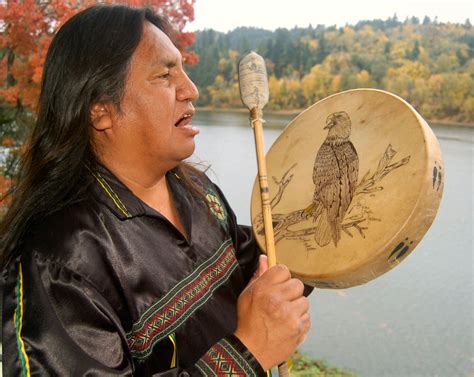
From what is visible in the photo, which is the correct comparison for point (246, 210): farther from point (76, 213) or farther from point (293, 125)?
point (76, 213)

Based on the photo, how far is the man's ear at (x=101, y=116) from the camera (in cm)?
119

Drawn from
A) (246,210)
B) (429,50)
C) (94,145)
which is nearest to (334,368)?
(246,210)

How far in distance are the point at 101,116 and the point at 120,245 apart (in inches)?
13.6

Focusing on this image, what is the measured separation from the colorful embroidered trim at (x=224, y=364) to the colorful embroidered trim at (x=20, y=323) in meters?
0.34

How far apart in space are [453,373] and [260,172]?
4.47 meters

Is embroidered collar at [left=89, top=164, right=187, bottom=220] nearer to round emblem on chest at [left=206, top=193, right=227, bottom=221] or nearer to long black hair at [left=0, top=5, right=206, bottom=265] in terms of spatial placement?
long black hair at [left=0, top=5, right=206, bottom=265]

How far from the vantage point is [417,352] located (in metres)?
5.00

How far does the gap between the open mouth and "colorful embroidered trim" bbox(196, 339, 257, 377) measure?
0.57 m

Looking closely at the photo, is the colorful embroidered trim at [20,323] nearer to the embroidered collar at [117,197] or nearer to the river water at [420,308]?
the embroidered collar at [117,197]

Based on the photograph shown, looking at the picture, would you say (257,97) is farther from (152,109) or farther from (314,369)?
(314,369)

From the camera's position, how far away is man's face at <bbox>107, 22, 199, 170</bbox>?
118cm

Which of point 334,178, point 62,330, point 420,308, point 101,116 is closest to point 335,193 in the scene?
point 334,178

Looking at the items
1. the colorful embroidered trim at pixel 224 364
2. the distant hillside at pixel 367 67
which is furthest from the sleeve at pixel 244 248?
the distant hillside at pixel 367 67

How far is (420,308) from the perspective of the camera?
5539 millimetres
